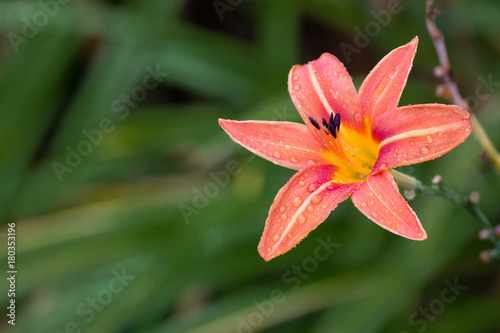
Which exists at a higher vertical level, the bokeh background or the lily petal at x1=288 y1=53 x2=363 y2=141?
the lily petal at x1=288 y1=53 x2=363 y2=141

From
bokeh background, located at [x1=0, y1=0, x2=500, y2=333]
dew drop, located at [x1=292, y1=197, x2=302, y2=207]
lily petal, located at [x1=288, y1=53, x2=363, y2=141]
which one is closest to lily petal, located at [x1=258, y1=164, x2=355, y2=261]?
dew drop, located at [x1=292, y1=197, x2=302, y2=207]

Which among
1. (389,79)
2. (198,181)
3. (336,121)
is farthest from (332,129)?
(198,181)

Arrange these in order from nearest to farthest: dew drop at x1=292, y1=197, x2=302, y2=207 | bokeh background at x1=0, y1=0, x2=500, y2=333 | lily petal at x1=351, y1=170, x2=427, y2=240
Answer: lily petal at x1=351, y1=170, x2=427, y2=240, dew drop at x1=292, y1=197, x2=302, y2=207, bokeh background at x1=0, y1=0, x2=500, y2=333

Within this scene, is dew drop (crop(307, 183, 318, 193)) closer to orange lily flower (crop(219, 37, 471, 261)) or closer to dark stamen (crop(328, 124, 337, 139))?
orange lily flower (crop(219, 37, 471, 261))

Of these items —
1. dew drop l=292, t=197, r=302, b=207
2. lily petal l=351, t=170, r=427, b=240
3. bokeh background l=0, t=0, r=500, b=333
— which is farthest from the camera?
bokeh background l=0, t=0, r=500, b=333

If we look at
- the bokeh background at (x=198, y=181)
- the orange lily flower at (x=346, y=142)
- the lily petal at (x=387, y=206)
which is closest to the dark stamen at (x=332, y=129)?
the orange lily flower at (x=346, y=142)

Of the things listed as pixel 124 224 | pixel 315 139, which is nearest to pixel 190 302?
pixel 124 224

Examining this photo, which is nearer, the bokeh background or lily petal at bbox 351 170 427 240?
lily petal at bbox 351 170 427 240
